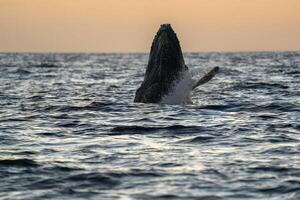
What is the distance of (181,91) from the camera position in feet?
67.9

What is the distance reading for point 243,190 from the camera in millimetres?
9539

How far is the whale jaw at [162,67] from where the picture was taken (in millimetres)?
20219

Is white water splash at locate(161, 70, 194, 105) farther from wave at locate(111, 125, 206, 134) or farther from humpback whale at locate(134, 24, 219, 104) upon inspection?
wave at locate(111, 125, 206, 134)

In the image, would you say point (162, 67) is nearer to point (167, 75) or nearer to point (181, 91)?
point (167, 75)

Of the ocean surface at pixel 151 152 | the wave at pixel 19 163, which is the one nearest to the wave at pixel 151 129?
the ocean surface at pixel 151 152

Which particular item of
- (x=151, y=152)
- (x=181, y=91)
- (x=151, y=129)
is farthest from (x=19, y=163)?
(x=181, y=91)

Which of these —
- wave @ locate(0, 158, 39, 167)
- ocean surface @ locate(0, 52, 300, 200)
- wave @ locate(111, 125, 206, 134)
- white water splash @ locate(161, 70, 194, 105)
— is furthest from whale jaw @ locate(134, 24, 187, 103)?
wave @ locate(0, 158, 39, 167)

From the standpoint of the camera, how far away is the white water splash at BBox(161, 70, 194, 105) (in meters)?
20.3

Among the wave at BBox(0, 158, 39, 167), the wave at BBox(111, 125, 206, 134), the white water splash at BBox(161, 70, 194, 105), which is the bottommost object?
the wave at BBox(111, 125, 206, 134)

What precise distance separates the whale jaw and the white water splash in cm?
12

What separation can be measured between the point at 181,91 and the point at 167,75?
83cm

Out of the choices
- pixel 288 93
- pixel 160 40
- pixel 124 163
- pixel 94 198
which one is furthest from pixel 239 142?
pixel 288 93

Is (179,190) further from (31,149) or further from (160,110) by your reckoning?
(160,110)

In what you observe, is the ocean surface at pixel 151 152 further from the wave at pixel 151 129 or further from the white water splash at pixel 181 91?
the white water splash at pixel 181 91
